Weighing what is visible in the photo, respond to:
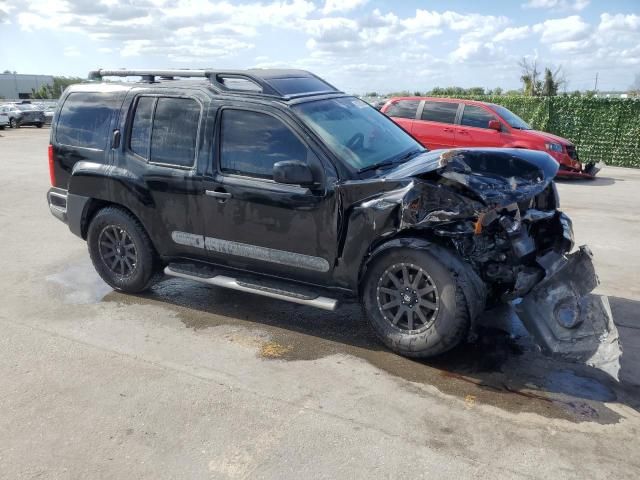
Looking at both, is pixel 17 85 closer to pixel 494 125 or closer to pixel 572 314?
pixel 494 125

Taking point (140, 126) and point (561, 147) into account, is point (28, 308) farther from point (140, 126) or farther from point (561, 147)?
point (561, 147)

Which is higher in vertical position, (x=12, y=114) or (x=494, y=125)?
(x=494, y=125)

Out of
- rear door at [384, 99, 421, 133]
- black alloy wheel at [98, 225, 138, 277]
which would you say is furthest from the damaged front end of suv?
rear door at [384, 99, 421, 133]

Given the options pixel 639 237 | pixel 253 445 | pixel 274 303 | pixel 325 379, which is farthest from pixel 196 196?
pixel 639 237

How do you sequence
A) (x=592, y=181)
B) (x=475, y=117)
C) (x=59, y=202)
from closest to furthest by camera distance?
(x=59, y=202)
(x=475, y=117)
(x=592, y=181)

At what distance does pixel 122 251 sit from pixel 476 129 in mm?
9202

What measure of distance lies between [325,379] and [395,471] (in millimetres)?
1098

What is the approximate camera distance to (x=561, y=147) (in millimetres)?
12797

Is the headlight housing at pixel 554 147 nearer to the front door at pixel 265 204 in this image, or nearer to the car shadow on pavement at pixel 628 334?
the car shadow on pavement at pixel 628 334

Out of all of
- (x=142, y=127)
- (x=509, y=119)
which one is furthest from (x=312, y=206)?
(x=509, y=119)

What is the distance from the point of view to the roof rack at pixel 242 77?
15.7ft

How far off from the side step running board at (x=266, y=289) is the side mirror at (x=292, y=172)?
35.1 inches

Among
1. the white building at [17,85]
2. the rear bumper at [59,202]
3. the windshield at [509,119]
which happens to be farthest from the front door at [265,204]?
the white building at [17,85]

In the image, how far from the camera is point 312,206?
439 centimetres
